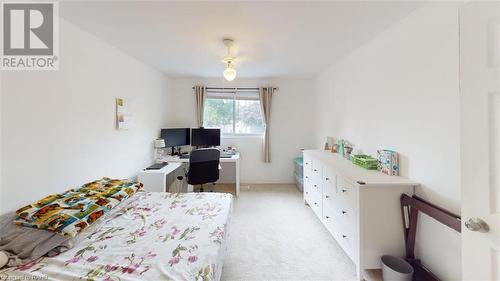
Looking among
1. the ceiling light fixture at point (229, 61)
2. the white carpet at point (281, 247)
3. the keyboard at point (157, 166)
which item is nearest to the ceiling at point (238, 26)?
the ceiling light fixture at point (229, 61)

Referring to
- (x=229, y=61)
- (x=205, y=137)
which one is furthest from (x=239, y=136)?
(x=229, y=61)

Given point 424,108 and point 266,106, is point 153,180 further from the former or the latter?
point 424,108

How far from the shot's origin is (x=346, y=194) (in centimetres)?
201

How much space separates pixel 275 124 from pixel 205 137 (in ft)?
5.01

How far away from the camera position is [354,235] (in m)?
1.86

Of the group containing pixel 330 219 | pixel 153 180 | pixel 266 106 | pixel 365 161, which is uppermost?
pixel 266 106

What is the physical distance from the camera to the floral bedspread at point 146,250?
42.0 inches

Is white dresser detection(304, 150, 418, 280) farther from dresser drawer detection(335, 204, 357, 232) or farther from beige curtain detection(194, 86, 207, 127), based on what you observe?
beige curtain detection(194, 86, 207, 127)

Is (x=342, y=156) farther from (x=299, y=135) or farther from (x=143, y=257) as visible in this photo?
(x=143, y=257)

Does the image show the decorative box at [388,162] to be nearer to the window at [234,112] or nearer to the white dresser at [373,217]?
the white dresser at [373,217]

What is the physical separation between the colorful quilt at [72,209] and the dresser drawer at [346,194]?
2.06 meters

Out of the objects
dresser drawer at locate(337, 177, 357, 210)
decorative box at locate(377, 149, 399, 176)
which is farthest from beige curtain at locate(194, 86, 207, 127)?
decorative box at locate(377, 149, 399, 176)

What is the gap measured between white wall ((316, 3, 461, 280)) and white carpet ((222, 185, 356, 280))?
2.50 ft

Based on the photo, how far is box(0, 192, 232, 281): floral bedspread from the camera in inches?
42.0
